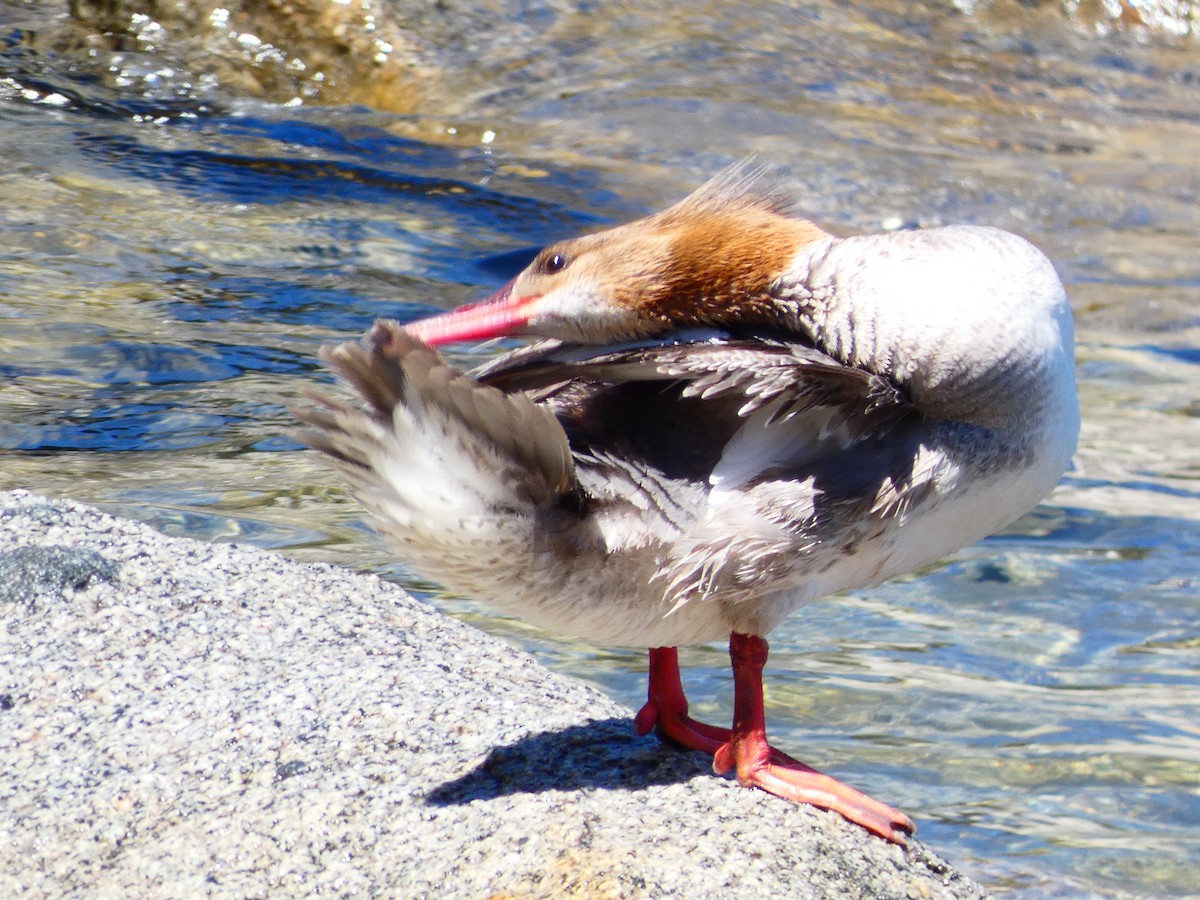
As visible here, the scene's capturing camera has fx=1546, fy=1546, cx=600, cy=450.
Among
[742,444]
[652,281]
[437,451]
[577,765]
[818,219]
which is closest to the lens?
[437,451]

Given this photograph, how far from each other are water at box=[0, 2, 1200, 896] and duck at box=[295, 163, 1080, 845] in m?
1.07

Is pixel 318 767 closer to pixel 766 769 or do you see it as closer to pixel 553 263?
pixel 766 769

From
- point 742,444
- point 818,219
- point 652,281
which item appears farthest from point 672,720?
point 818,219

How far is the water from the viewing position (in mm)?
4195

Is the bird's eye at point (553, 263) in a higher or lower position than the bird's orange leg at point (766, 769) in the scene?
higher

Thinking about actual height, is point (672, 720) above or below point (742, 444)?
below

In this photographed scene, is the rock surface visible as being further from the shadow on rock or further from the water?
the water

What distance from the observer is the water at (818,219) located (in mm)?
4195

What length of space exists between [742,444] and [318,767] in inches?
40.1

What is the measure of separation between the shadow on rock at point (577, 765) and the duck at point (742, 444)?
6.1 inches

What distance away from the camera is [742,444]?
9.70 ft

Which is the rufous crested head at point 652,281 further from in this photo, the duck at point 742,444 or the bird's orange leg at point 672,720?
the bird's orange leg at point 672,720

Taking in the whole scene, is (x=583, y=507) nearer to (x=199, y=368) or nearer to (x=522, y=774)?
(x=522, y=774)

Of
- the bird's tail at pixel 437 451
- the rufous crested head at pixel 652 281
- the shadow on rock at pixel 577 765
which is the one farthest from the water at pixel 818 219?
the bird's tail at pixel 437 451
